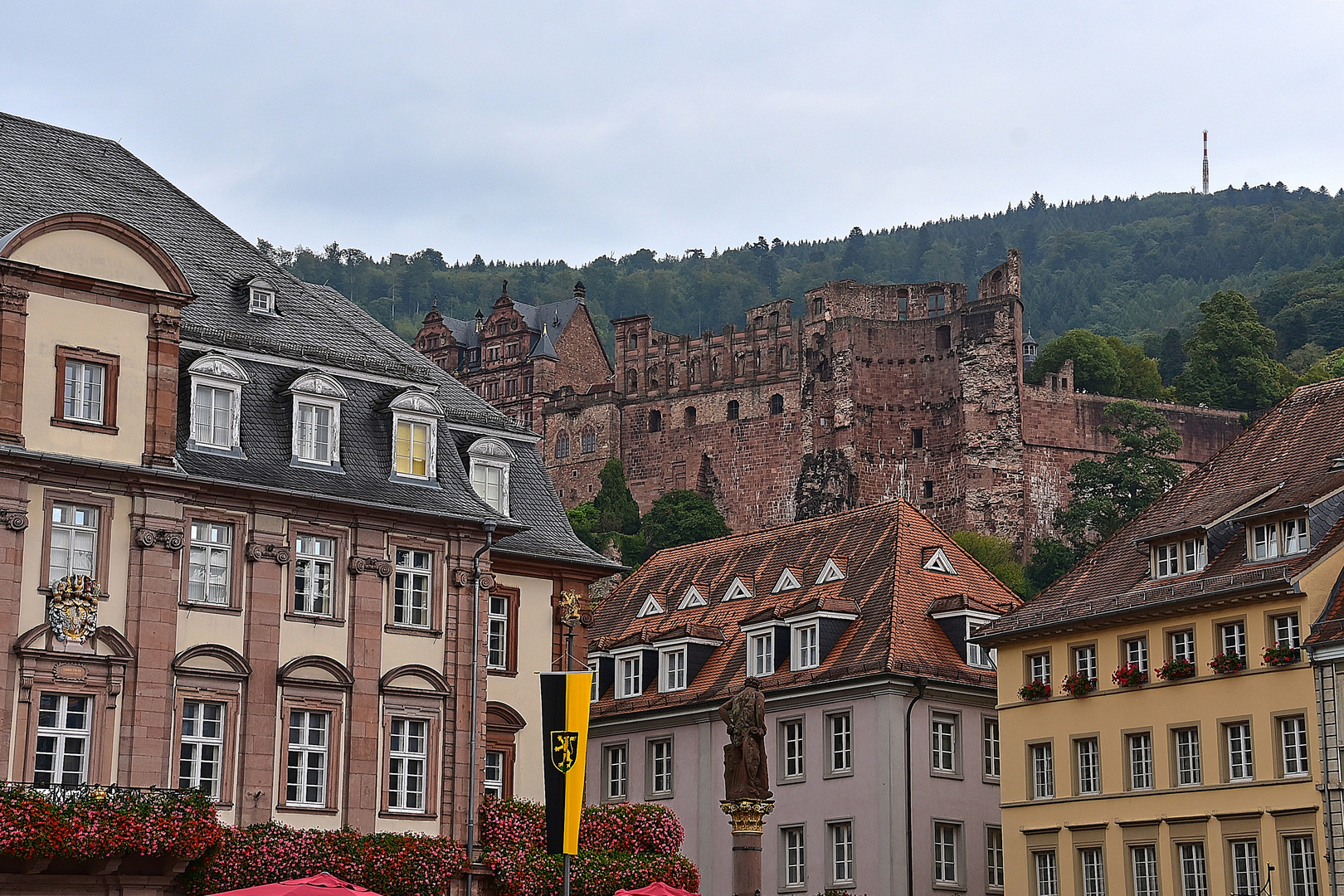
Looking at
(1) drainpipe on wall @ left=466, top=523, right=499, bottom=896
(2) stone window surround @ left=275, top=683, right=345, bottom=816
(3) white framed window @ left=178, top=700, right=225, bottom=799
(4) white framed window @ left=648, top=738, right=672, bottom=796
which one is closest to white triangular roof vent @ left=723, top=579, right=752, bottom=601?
(4) white framed window @ left=648, top=738, right=672, bottom=796

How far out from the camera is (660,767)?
193 ft

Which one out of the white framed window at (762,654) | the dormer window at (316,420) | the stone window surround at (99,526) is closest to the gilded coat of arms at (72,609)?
the stone window surround at (99,526)

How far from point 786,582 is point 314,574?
2260cm

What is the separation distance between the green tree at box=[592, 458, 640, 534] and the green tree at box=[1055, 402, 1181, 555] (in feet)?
83.7

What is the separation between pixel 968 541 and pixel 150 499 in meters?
81.4

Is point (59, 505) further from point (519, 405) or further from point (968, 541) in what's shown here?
point (519, 405)

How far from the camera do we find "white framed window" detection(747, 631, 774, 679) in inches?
2254

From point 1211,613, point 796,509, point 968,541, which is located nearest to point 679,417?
point 796,509

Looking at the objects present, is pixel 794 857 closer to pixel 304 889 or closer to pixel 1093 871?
pixel 1093 871

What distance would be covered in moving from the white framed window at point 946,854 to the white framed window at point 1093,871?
4.88 m

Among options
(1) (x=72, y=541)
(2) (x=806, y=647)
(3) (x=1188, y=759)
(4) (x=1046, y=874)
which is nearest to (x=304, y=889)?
(1) (x=72, y=541)

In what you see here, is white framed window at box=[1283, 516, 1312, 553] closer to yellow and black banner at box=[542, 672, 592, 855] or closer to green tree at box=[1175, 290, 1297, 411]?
yellow and black banner at box=[542, 672, 592, 855]

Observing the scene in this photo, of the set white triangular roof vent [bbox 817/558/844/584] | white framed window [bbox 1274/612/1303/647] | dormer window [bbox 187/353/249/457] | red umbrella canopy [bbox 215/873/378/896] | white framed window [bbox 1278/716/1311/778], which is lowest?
red umbrella canopy [bbox 215/873/378/896]

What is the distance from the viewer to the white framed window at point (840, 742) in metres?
54.1
